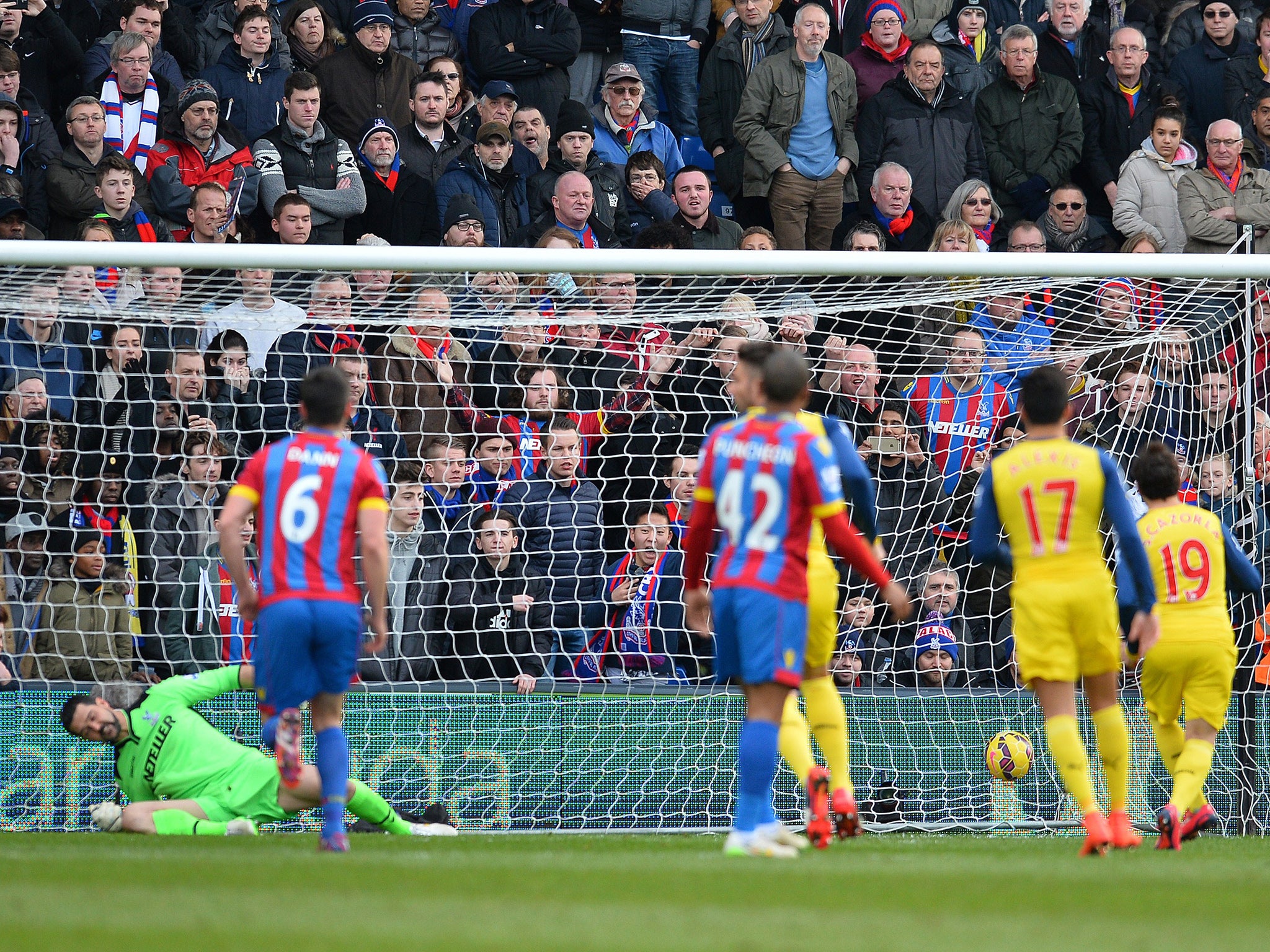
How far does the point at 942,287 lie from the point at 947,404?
96 centimetres

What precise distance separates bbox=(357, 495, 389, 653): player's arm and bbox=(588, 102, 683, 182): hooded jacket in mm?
7104

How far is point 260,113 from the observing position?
1255cm

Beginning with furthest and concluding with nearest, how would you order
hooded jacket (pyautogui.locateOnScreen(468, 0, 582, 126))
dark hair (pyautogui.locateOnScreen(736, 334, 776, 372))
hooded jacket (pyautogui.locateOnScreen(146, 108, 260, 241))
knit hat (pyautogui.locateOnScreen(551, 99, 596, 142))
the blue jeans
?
1. the blue jeans
2. hooded jacket (pyautogui.locateOnScreen(468, 0, 582, 126))
3. knit hat (pyautogui.locateOnScreen(551, 99, 596, 142))
4. hooded jacket (pyautogui.locateOnScreen(146, 108, 260, 241))
5. dark hair (pyautogui.locateOnScreen(736, 334, 776, 372))

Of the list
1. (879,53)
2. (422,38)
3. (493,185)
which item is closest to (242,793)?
(493,185)

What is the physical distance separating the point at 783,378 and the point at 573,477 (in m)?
3.98

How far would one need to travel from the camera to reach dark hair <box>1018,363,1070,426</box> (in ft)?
23.7

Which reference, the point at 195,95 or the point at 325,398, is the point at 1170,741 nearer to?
the point at 325,398

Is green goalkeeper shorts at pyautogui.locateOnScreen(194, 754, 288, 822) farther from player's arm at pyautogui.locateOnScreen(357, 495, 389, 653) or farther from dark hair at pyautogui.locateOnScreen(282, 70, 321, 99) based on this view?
dark hair at pyautogui.locateOnScreen(282, 70, 321, 99)

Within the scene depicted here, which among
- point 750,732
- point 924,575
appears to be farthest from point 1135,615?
point 924,575

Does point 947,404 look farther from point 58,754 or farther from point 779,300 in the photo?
point 58,754

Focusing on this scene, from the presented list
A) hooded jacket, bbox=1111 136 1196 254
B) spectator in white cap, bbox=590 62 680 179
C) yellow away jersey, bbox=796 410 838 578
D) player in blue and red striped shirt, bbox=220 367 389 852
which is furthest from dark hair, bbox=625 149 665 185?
player in blue and red striped shirt, bbox=220 367 389 852

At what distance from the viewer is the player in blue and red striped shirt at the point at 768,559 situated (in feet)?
21.2

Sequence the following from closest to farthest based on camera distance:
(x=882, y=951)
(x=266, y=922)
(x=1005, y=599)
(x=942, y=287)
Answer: (x=882, y=951), (x=266, y=922), (x=942, y=287), (x=1005, y=599)

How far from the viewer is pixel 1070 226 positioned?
43.9 feet
